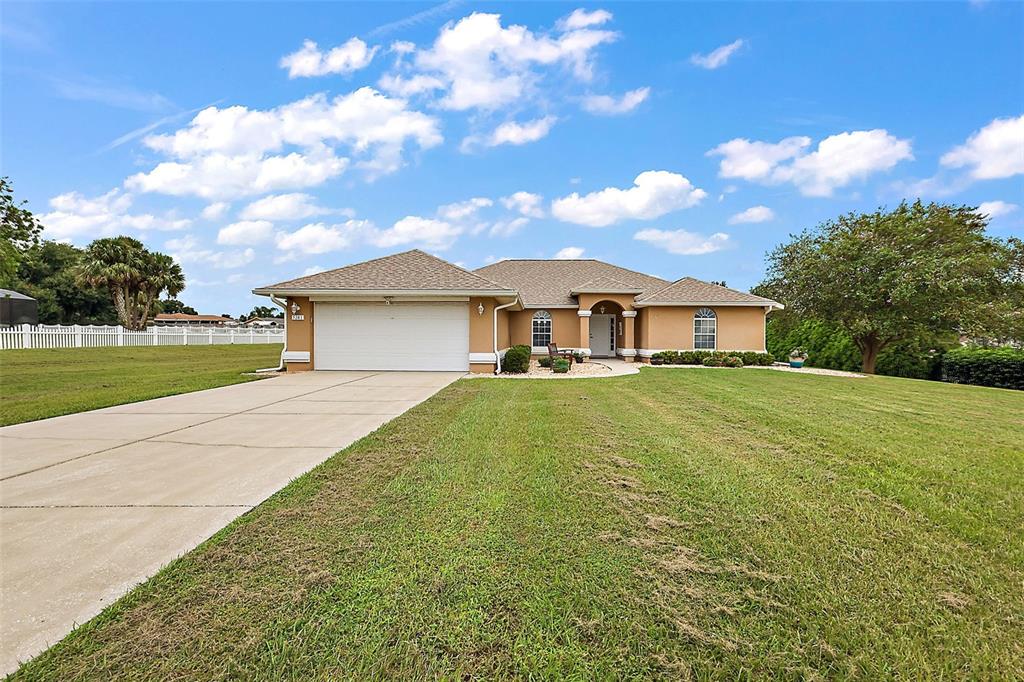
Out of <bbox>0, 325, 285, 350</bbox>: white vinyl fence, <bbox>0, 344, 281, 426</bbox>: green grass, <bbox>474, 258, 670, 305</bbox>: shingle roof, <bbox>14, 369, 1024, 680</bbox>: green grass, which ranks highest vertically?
<bbox>474, 258, 670, 305</bbox>: shingle roof

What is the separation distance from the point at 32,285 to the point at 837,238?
57.7m

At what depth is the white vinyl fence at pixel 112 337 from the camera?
848 inches

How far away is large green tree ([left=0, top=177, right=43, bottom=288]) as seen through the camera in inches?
418

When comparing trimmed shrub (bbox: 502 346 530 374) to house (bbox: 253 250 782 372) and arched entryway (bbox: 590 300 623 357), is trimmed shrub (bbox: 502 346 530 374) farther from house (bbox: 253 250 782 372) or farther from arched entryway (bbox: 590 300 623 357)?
arched entryway (bbox: 590 300 623 357)

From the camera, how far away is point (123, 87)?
13.9 meters

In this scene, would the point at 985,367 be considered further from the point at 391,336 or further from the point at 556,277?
the point at 391,336

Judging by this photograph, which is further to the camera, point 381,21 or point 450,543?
point 381,21

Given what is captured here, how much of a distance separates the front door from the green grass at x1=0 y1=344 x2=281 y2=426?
14923 millimetres

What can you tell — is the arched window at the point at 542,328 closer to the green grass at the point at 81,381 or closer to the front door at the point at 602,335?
the front door at the point at 602,335

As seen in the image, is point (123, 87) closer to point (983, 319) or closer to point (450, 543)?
point (450, 543)

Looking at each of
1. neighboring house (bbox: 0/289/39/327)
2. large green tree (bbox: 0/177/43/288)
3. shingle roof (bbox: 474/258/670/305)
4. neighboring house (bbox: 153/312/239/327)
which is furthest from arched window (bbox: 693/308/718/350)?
neighboring house (bbox: 153/312/239/327)

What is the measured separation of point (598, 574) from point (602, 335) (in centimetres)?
2015

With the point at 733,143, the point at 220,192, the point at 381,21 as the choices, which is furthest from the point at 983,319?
the point at 220,192

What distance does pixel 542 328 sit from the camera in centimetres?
2117
